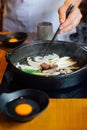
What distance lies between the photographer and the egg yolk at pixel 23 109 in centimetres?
104

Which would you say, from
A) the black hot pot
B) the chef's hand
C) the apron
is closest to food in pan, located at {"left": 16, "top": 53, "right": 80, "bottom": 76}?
the black hot pot

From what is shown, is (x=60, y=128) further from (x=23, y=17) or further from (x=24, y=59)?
(x=23, y=17)

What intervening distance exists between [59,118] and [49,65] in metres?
0.36

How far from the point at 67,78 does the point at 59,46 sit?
1.21 feet

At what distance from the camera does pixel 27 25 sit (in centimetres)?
201

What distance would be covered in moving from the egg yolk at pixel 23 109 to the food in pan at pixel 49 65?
0.81ft

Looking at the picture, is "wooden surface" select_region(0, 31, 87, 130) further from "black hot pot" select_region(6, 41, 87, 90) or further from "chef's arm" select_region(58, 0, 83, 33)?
"chef's arm" select_region(58, 0, 83, 33)

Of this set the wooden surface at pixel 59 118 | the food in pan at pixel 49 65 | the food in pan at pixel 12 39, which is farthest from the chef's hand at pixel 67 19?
the wooden surface at pixel 59 118

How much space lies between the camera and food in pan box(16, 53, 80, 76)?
1338 mm

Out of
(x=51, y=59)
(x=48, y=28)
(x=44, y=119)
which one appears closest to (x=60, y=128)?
(x=44, y=119)

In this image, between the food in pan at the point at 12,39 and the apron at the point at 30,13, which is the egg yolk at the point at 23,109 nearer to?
the food in pan at the point at 12,39

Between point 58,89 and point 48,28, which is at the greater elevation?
point 48,28

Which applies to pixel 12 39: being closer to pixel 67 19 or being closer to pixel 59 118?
pixel 67 19

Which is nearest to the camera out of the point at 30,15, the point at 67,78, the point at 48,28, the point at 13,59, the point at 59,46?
the point at 67,78
